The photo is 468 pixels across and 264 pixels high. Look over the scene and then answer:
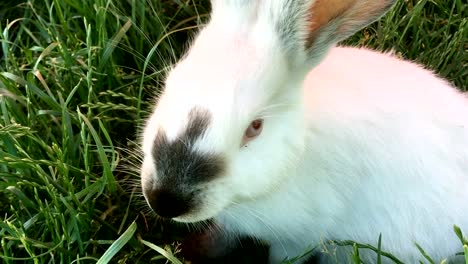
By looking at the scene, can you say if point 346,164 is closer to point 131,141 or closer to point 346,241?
point 346,241

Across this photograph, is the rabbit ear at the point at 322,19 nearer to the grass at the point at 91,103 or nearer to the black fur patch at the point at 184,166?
the black fur patch at the point at 184,166

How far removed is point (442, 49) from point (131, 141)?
173 cm

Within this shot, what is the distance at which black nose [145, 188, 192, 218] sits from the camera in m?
2.52

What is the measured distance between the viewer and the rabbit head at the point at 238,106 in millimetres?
2498

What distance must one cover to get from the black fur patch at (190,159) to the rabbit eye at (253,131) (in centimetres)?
14

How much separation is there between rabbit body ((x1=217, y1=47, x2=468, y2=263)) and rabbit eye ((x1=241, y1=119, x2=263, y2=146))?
31cm

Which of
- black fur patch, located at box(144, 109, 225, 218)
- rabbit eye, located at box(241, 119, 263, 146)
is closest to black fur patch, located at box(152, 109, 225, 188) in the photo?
A: black fur patch, located at box(144, 109, 225, 218)

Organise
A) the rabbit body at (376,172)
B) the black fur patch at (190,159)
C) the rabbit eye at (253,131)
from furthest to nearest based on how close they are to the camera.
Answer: the rabbit body at (376,172) < the rabbit eye at (253,131) < the black fur patch at (190,159)

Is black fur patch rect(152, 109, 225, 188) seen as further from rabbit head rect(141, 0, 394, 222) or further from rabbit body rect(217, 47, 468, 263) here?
rabbit body rect(217, 47, 468, 263)

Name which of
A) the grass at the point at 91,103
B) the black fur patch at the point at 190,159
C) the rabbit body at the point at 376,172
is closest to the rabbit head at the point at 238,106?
the black fur patch at the point at 190,159

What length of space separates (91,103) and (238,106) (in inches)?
43.0

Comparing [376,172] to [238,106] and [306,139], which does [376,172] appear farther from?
[238,106]

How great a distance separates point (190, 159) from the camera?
8.15ft

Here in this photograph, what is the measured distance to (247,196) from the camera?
271 cm
